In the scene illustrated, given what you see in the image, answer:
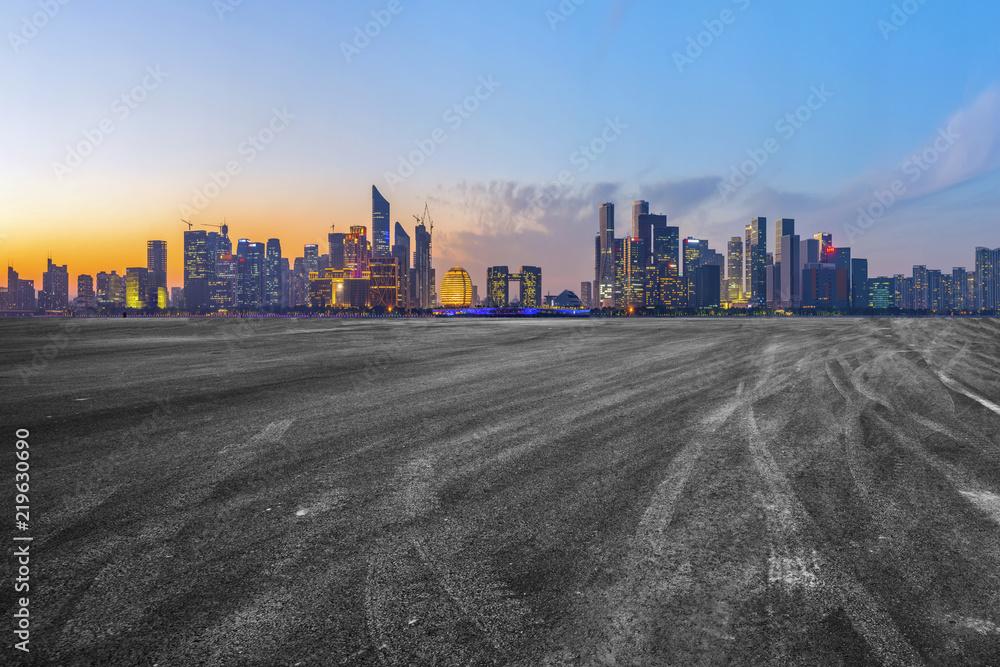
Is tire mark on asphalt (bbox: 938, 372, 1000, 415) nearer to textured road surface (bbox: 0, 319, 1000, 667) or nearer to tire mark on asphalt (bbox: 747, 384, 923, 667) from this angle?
textured road surface (bbox: 0, 319, 1000, 667)

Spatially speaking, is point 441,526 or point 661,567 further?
point 441,526

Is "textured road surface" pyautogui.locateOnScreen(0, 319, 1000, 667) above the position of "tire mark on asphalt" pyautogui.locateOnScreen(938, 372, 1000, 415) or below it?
below

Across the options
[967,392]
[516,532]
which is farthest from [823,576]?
[967,392]

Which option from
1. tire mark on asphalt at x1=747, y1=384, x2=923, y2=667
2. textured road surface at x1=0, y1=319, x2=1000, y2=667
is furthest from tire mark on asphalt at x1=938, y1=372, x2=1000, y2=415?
tire mark on asphalt at x1=747, y1=384, x2=923, y2=667

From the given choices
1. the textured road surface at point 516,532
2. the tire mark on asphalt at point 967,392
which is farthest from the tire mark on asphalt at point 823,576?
the tire mark on asphalt at point 967,392

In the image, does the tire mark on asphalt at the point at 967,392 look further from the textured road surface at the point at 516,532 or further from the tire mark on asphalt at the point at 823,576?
the tire mark on asphalt at the point at 823,576

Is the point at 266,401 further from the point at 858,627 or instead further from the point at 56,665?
the point at 858,627

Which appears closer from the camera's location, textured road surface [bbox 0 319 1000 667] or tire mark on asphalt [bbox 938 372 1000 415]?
textured road surface [bbox 0 319 1000 667]

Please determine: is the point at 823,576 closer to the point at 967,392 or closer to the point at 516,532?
the point at 516,532

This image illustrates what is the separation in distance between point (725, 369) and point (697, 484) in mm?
10282

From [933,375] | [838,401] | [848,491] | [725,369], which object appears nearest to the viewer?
[848,491]

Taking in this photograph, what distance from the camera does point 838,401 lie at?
10.0 meters

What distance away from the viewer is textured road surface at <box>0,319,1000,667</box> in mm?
2949

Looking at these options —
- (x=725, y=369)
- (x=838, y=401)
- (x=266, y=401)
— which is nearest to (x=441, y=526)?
(x=266, y=401)
